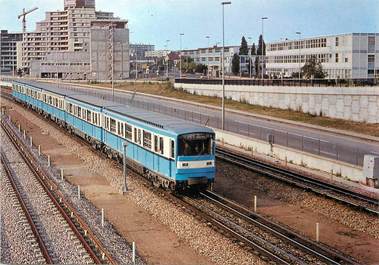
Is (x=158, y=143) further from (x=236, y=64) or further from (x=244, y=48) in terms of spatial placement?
(x=236, y=64)

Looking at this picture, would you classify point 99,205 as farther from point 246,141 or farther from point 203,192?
point 246,141

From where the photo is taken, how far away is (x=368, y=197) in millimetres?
21031

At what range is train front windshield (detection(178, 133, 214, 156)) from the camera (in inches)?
755

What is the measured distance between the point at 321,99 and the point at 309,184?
78.2 ft

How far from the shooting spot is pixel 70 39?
61750 mm

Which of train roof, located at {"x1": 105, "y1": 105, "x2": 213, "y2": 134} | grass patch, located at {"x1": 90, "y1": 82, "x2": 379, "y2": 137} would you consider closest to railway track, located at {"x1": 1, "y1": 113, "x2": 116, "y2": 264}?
train roof, located at {"x1": 105, "y1": 105, "x2": 213, "y2": 134}

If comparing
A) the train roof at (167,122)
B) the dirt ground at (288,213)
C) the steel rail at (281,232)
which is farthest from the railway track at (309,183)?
the train roof at (167,122)

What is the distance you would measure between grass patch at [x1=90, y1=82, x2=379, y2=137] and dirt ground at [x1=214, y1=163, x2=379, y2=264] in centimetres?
1542

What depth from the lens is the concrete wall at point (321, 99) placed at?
40.7 metres

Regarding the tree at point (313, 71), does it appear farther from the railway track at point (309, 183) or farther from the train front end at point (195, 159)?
the train front end at point (195, 159)

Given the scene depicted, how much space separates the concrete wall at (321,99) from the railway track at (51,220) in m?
23.4

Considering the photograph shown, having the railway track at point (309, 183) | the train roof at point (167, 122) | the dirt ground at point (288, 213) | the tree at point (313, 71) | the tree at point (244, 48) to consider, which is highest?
the tree at point (244, 48)

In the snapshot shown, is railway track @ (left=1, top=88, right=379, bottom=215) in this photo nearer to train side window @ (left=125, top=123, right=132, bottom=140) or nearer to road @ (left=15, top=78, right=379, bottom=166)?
road @ (left=15, top=78, right=379, bottom=166)

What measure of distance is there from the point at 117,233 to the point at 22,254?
2.88m
